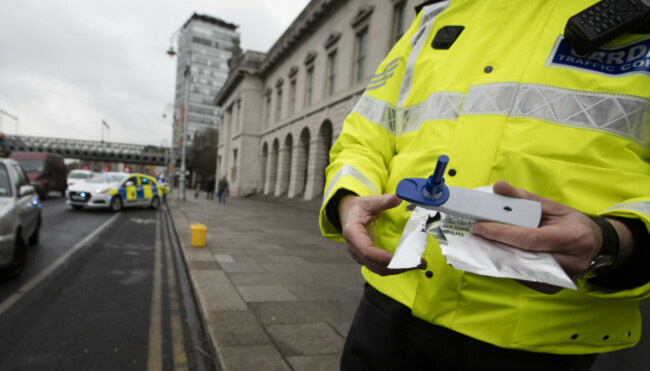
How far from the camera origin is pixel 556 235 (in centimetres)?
64

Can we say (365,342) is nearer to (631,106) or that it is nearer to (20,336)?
(631,106)

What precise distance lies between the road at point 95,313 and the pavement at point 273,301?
13.4 inches

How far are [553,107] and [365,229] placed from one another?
56cm

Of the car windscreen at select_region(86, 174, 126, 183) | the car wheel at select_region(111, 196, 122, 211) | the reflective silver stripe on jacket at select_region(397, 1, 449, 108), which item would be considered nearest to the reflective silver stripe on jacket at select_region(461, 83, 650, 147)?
the reflective silver stripe on jacket at select_region(397, 1, 449, 108)

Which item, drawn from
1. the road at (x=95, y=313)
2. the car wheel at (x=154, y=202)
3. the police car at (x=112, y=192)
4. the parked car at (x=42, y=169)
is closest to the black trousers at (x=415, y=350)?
→ the road at (x=95, y=313)

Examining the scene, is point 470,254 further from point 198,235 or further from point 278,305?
point 198,235

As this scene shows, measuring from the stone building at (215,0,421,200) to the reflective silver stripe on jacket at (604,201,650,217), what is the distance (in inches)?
574

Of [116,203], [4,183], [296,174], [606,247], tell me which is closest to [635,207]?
[606,247]

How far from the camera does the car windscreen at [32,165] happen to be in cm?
1765

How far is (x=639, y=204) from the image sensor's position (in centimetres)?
75

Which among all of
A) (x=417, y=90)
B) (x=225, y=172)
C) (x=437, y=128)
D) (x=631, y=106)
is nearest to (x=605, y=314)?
(x=631, y=106)

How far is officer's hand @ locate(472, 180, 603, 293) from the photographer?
64cm

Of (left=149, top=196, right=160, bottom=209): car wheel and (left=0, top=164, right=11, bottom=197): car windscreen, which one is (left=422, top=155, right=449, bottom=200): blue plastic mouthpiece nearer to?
(left=0, top=164, right=11, bottom=197): car windscreen

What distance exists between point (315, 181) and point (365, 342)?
19.2m
